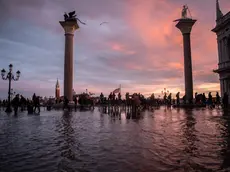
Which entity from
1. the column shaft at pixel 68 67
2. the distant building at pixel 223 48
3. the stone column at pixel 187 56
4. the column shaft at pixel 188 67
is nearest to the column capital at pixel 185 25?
the stone column at pixel 187 56

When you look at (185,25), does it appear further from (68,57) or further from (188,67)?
(68,57)

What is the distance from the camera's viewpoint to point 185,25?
130 ft

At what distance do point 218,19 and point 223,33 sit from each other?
3.91 m

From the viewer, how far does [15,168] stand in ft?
12.5

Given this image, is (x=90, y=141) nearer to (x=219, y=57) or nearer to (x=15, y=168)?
(x=15, y=168)

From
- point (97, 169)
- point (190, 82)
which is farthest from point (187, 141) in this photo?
point (190, 82)

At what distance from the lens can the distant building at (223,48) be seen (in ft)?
145

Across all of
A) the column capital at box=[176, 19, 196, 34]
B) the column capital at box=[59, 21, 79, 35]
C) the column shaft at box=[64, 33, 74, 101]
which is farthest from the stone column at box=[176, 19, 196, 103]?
the column shaft at box=[64, 33, 74, 101]

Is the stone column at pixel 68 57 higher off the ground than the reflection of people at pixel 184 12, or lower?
lower

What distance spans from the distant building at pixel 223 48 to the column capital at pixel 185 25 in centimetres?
851

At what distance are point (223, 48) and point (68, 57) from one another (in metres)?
29.7

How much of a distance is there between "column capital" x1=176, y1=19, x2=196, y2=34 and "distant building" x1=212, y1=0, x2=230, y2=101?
8506 millimetres

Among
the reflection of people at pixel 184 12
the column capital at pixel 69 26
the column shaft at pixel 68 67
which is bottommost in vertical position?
the column shaft at pixel 68 67

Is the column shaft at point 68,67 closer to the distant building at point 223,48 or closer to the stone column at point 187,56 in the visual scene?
the stone column at point 187,56
